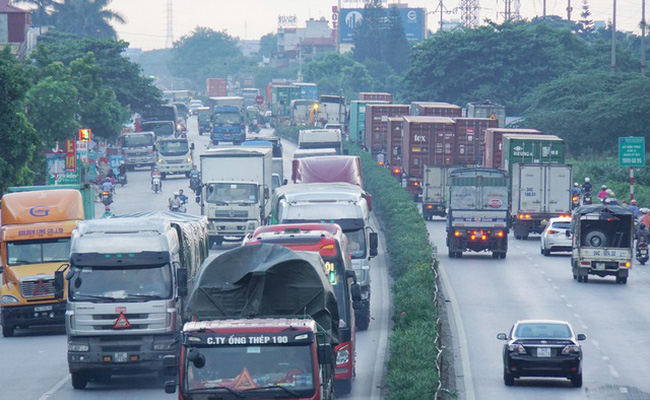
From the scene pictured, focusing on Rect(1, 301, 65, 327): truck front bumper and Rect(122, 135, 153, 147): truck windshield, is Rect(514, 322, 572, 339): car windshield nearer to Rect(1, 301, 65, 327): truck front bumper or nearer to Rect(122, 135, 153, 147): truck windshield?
Rect(1, 301, 65, 327): truck front bumper

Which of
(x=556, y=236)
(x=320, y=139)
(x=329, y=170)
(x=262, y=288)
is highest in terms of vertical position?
(x=262, y=288)

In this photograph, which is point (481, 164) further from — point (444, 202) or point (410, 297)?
point (410, 297)

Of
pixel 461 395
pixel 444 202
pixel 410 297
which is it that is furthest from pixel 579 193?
pixel 461 395

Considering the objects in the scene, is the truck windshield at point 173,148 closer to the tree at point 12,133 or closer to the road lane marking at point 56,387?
the tree at point 12,133

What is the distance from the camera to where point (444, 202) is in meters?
60.1

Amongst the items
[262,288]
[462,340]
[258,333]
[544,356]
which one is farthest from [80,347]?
[462,340]

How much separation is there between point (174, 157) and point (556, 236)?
38.5 meters

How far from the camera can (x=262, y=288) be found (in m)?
17.2

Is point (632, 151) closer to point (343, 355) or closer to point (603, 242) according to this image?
point (603, 242)

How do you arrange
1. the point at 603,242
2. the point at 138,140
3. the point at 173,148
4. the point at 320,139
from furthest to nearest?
the point at 138,140 → the point at 173,148 → the point at 320,139 → the point at 603,242

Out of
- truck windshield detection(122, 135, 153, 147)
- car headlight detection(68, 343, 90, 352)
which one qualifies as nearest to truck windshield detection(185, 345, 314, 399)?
car headlight detection(68, 343, 90, 352)

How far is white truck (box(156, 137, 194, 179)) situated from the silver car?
3660 centimetres

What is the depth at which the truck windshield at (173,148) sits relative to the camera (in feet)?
263

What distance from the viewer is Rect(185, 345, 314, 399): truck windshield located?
1532cm
